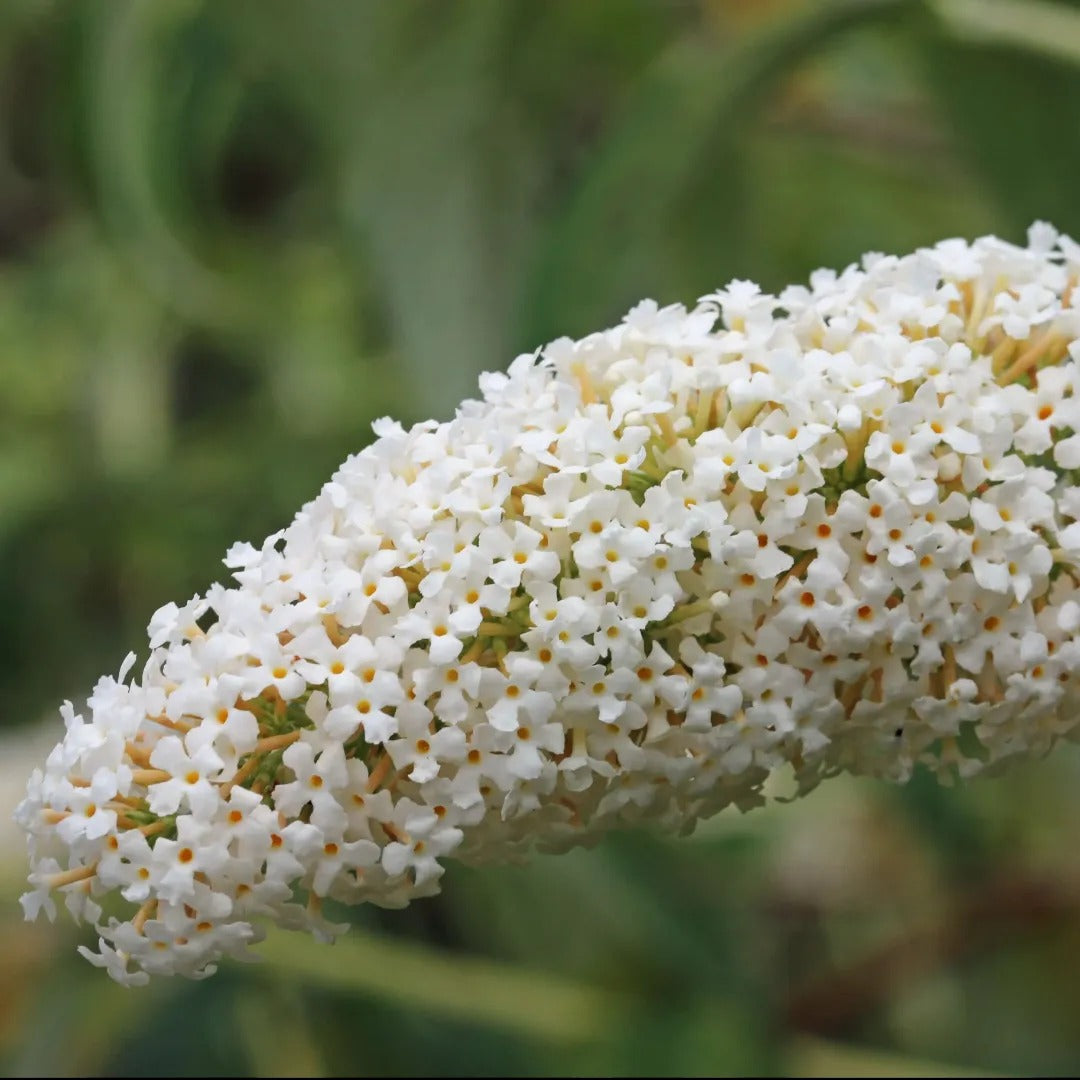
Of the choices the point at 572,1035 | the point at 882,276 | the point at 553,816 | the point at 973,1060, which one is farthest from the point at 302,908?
the point at 973,1060

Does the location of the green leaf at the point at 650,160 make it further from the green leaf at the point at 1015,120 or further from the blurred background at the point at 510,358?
the green leaf at the point at 1015,120

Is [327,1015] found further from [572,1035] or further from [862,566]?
[862,566]

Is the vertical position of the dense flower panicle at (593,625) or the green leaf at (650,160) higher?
the green leaf at (650,160)

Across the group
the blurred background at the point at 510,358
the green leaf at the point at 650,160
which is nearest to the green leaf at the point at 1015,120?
the blurred background at the point at 510,358

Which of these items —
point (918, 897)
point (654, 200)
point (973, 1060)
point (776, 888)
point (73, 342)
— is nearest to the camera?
point (654, 200)

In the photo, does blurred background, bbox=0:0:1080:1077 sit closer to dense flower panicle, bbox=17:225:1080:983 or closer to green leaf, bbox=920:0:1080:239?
green leaf, bbox=920:0:1080:239

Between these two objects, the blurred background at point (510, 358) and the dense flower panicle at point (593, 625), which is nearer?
the dense flower panicle at point (593, 625)

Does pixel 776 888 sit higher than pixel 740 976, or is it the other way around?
pixel 776 888
